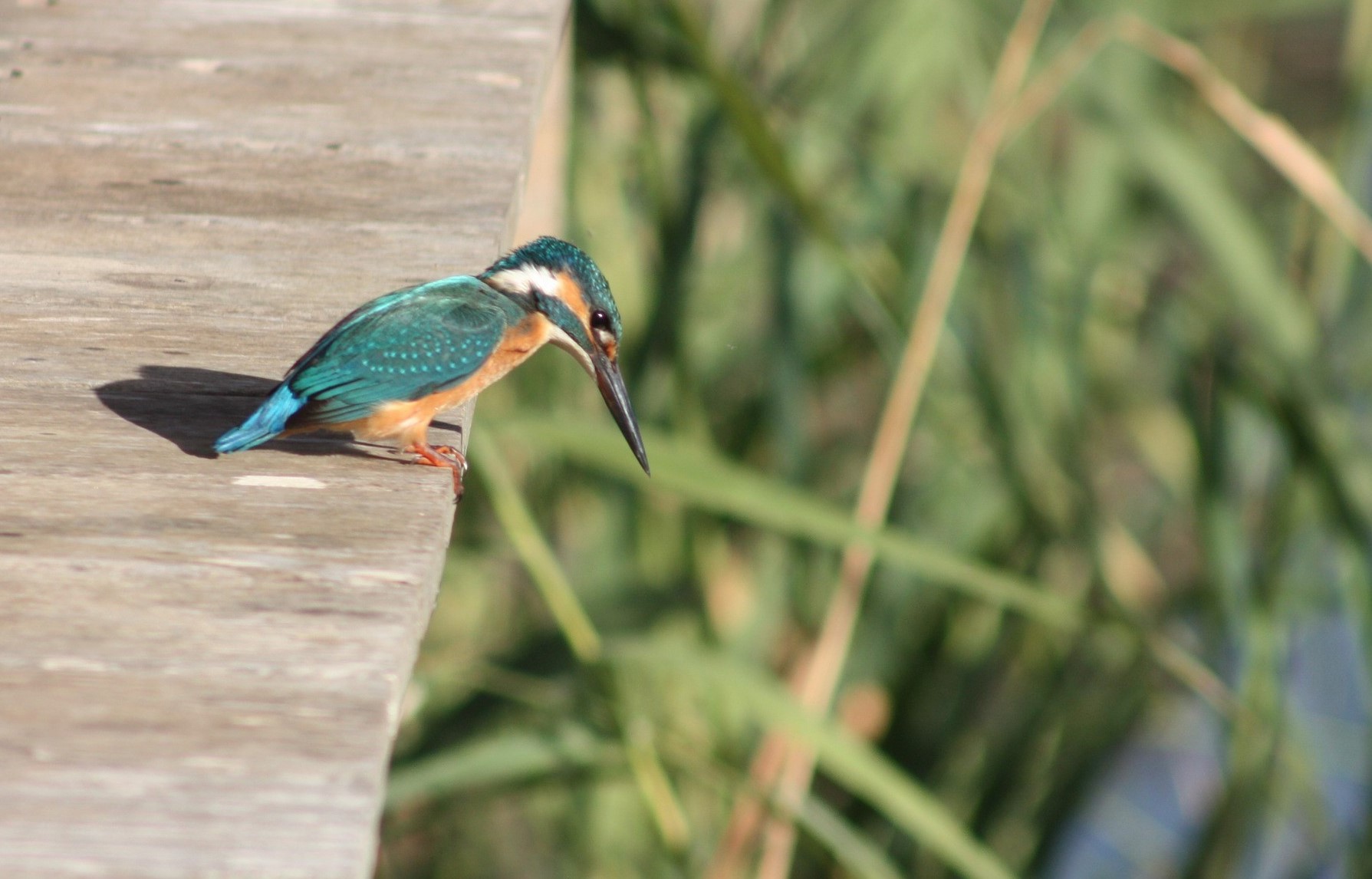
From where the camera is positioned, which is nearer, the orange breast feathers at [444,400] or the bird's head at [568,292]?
the orange breast feathers at [444,400]

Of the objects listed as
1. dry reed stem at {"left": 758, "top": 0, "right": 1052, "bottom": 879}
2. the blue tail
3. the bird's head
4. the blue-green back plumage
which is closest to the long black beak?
the bird's head

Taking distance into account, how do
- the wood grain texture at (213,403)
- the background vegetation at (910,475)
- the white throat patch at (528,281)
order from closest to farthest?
1. the wood grain texture at (213,403)
2. the white throat patch at (528,281)
3. the background vegetation at (910,475)

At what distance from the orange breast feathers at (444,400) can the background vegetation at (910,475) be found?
49 centimetres

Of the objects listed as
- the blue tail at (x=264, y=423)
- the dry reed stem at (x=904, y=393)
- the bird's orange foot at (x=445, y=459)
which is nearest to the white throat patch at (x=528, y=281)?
the bird's orange foot at (x=445, y=459)

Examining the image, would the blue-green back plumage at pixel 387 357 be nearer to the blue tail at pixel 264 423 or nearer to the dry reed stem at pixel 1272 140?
the blue tail at pixel 264 423

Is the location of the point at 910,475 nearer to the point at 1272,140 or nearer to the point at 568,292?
the point at 1272,140

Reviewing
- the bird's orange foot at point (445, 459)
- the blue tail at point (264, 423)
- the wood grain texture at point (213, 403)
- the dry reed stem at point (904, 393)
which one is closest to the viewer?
the wood grain texture at point (213, 403)

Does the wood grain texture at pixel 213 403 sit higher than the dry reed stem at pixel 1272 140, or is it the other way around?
the dry reed stem at pixel 1272 140

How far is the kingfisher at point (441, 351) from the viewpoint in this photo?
147 centimetres

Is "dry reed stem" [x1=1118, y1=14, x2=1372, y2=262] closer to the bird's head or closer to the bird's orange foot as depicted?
the bird's head

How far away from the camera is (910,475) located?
3611mm

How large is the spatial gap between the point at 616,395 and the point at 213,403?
51 cm

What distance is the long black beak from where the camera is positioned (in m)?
1.86

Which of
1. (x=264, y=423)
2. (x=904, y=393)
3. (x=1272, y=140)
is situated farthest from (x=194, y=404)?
(x=1272, y=140)
